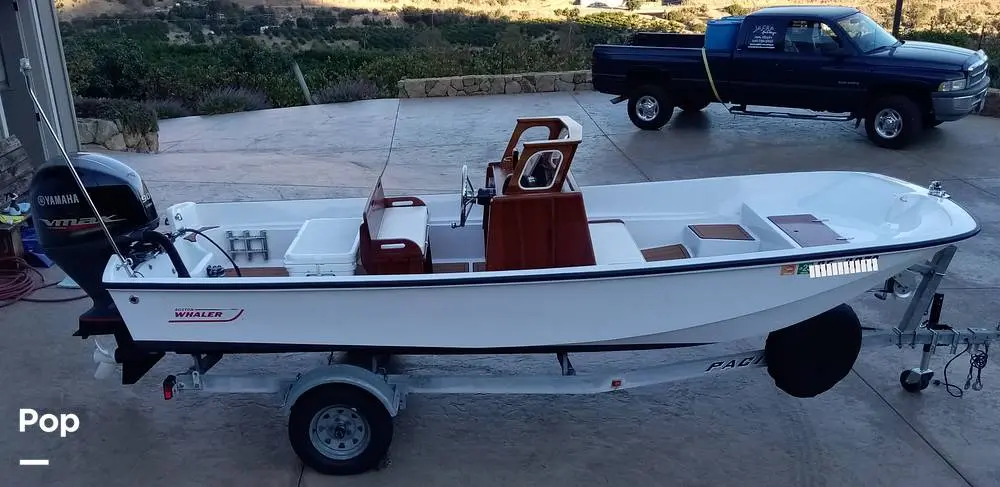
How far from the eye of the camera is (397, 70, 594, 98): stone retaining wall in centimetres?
1559

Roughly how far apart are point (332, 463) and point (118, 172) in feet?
6.40

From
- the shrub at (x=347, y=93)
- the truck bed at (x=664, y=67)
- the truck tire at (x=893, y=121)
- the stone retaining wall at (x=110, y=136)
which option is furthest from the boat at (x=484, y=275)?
the shrub at (x=347, y=93)

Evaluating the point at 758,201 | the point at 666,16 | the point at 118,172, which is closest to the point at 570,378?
the point at 758,201

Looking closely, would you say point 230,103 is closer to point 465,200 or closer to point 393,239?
point 465,200

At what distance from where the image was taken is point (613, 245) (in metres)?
4.85

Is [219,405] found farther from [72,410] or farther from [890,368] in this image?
[890,368]

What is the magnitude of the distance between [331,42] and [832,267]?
123ft

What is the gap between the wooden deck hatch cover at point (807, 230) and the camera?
463 cm

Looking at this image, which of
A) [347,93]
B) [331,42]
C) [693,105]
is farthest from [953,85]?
[331,42]

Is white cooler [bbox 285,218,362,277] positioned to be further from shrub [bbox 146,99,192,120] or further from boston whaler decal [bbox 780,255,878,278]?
shrub [bbox 146,99,192,120]

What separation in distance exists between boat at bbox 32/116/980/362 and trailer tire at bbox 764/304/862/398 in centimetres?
10

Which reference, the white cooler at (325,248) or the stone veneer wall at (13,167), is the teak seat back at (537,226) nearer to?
the white cooler at (325,248)

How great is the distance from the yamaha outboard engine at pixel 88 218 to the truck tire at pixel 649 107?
890cm

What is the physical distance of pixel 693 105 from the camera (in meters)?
12.9
